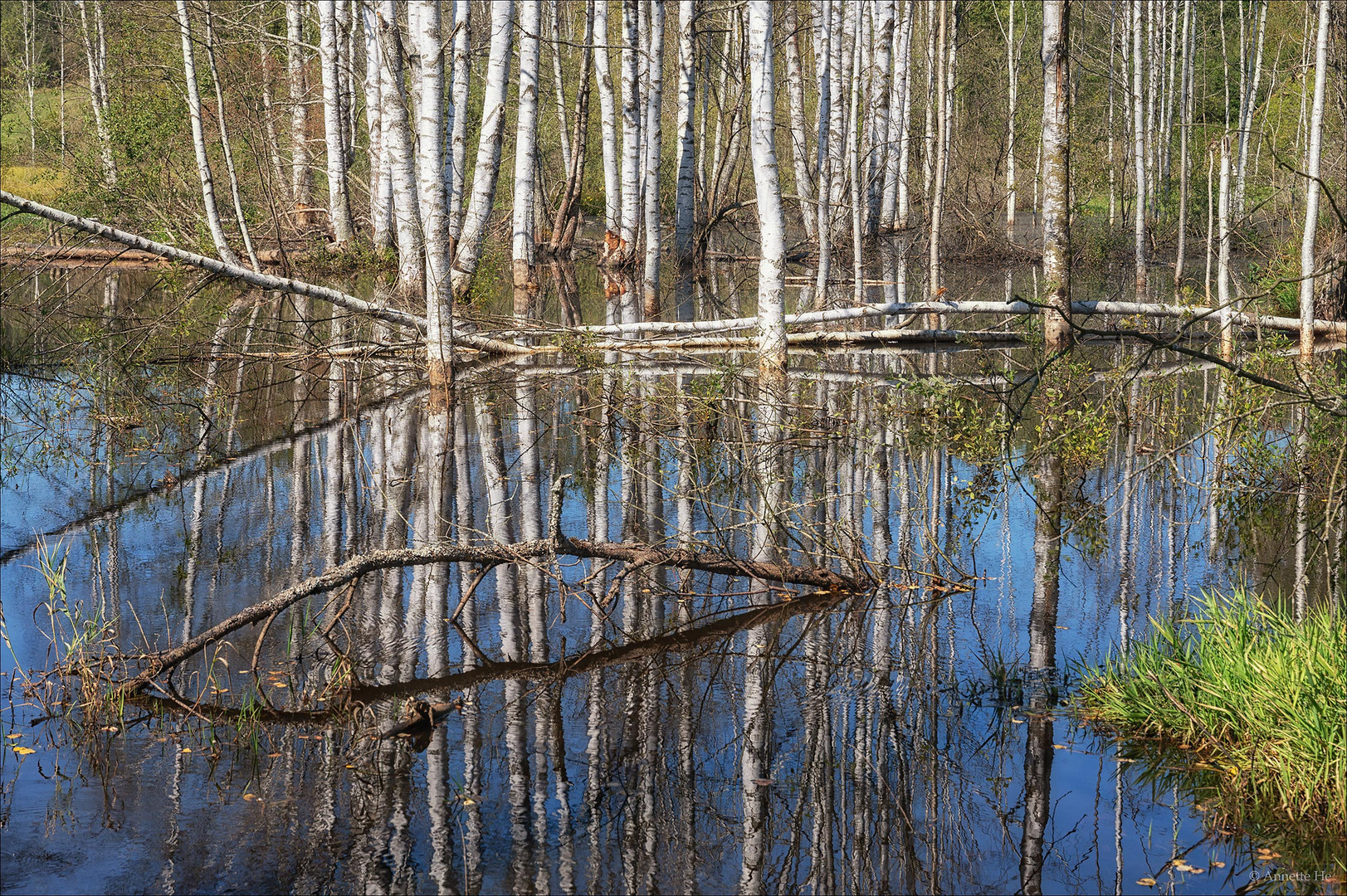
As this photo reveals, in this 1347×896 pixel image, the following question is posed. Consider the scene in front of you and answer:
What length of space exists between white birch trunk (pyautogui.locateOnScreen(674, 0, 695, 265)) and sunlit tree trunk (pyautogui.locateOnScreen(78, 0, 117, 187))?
8433mm

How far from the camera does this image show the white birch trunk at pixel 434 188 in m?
11.3

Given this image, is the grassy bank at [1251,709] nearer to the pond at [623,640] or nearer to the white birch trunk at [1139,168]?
the pond at [623,640]

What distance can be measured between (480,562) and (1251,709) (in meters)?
3.52

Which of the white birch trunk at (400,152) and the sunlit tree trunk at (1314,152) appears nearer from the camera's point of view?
the white birch trunk at (400,152)

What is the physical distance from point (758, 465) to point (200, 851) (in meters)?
5.55

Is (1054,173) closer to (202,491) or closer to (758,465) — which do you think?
(758,465)

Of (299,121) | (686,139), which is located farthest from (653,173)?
(299,121)

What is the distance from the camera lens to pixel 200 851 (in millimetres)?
4113

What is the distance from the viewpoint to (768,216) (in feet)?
37.1

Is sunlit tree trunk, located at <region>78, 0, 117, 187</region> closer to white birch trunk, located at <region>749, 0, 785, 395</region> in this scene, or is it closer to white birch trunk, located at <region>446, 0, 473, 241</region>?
white birch trunk, located at <region>446, 0, 473, 241</region>

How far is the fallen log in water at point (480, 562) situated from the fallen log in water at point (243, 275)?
5.64 metres

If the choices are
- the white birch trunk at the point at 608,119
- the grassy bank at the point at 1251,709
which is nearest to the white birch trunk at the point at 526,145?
the white birch trunk at the point at 608,119

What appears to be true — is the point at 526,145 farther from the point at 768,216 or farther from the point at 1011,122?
the point at 1011,122

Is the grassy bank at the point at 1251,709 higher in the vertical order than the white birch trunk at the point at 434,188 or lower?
lower
